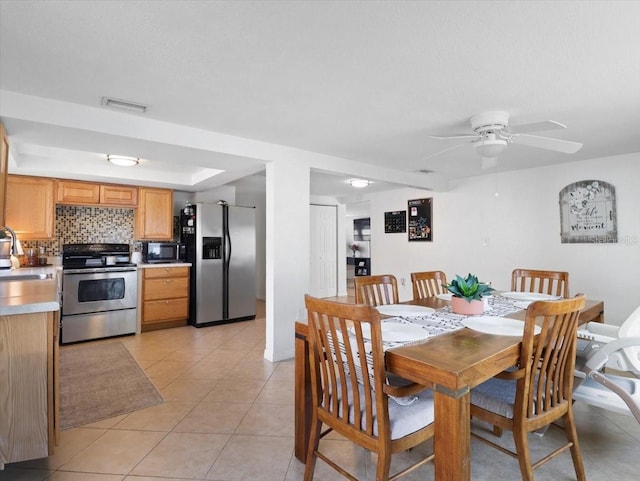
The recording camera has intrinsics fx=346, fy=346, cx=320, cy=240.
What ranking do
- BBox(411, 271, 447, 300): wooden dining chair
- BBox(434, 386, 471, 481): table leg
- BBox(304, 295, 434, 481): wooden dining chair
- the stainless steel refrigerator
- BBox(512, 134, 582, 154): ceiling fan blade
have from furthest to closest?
the stainless steel refrigerator → BBox(411, 271, 447, 300): wooden dining chair → BBox(512, 134, 582, 154): ceiling fan blade → BBox(304, 295, 434, 481): wooden dining chair → BBox(434, 386, 471, 481): table leg

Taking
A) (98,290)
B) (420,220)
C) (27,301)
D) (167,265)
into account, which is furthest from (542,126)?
(98,290)

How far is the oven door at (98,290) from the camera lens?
151 inches

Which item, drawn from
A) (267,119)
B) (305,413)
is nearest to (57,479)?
(305,413)

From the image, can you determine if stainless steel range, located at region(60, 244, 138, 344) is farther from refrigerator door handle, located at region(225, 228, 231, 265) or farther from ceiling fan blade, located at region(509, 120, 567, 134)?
ceiling fan blade, located at region(509, 120, 567, 134)

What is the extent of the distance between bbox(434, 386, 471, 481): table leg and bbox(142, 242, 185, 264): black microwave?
4.29 meters

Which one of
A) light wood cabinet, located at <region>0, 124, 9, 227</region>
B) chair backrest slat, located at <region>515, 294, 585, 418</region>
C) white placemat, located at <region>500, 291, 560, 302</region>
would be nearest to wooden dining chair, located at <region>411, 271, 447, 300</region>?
white placemat, located at <region>500, 291, 560, 302</region>

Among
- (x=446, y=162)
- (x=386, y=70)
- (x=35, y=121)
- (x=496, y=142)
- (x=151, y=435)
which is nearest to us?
(x=386, y=70)

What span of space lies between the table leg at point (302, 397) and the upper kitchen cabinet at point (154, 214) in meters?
3.80

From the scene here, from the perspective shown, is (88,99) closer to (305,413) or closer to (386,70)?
(386,70)

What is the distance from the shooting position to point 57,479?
168cm

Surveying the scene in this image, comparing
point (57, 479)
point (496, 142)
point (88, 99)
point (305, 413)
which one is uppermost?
point (88, 99)

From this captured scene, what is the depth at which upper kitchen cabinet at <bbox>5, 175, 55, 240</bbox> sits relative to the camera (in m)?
3.82

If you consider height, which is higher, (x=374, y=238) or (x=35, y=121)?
(x=35, y=121)

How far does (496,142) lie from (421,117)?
565 mm
